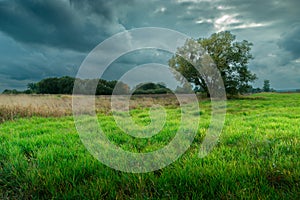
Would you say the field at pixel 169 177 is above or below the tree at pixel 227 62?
below

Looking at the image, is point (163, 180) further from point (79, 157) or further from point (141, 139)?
→ point (141, 139)

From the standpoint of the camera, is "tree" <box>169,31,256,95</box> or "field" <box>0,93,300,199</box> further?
"tree" <box>169,31,256,95</box>

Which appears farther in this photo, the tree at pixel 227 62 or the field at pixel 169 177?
the tree at pixel 227 62

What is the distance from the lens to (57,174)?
10.4 ft

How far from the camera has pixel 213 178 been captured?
2.88m

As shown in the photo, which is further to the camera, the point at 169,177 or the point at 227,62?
the point at 227,62

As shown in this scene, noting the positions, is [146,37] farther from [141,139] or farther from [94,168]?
[94,168]

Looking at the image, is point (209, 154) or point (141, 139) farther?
point (141, 139)

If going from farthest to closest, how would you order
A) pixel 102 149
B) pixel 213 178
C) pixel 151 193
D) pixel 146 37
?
pixel 146 37, pixel 102 149, pixel 213 178, pixel 151 193

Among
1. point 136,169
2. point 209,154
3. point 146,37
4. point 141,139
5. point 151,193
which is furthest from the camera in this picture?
point 146,37

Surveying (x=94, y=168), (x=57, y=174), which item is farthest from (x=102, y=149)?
(x=57, y=174)

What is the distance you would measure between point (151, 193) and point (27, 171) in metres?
2.20

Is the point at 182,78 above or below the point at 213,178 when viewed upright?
above

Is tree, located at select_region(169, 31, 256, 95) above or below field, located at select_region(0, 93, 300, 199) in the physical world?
above
